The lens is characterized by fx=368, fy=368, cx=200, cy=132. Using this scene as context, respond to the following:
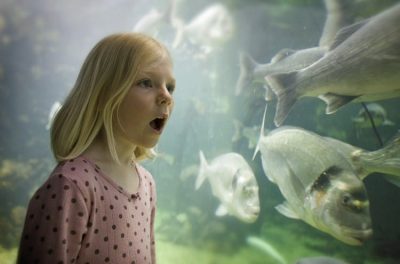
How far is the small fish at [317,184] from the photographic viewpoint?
179 centimetres

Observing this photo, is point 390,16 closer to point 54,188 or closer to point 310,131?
point 310,131

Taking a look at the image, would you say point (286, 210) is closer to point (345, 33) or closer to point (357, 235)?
point (357, 235)

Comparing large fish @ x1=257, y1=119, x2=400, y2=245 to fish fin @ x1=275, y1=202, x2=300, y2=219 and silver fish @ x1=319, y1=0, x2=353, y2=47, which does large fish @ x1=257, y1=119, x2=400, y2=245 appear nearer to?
fish fin @ x1=275, y1=202, x2=300, y2=219

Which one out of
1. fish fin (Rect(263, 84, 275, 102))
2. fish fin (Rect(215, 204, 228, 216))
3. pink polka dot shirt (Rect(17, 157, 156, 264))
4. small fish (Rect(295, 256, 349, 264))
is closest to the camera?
pink polka dot shirt (Rect(17, 157, 156, 264))

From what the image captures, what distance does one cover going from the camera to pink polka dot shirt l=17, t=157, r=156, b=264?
0.75 metres

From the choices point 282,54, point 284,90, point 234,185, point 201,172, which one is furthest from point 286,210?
point 201,172

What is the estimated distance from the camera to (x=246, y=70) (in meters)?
2.83

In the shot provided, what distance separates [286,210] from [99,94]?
165cm

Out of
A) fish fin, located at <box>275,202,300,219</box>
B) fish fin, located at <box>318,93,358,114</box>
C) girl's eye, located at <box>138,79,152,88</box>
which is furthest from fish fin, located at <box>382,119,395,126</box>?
girl's eye, located at <box>138,79,152,88</box>

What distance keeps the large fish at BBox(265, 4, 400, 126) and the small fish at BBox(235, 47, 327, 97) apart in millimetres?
164

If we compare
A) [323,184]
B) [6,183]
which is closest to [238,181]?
[323,184]

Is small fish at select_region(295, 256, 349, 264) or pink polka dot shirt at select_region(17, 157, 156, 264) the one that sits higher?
small fish at select_region(295, 256, 349, 264)

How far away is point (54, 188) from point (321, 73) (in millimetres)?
1607

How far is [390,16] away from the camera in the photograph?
1802 millimetres
